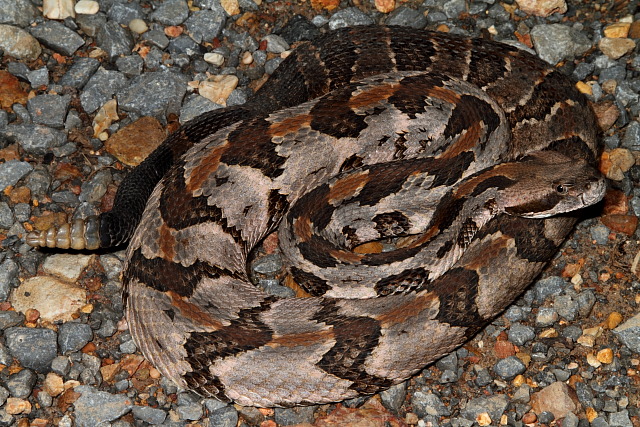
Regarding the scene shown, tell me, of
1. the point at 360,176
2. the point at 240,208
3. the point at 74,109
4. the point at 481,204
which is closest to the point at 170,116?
the point at 74,109

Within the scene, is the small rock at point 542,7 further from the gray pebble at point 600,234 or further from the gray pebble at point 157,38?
the gray pebble at point 157,38

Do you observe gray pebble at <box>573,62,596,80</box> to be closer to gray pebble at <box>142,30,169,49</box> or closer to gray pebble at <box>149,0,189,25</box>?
gray pebble at <box>149,0,189,25</box>

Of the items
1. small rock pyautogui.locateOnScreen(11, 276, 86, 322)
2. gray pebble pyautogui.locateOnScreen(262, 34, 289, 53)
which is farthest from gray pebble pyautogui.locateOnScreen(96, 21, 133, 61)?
small rock pyautogui.locateOnScreen(11, 276, 86, 322)

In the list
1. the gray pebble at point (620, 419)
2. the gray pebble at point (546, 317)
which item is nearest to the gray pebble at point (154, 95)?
the gray pebble at point (546, 317)

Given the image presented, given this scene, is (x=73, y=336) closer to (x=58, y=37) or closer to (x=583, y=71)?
(x=58, y=37)

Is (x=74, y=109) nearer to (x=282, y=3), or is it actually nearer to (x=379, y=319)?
(x=282, y=3)
